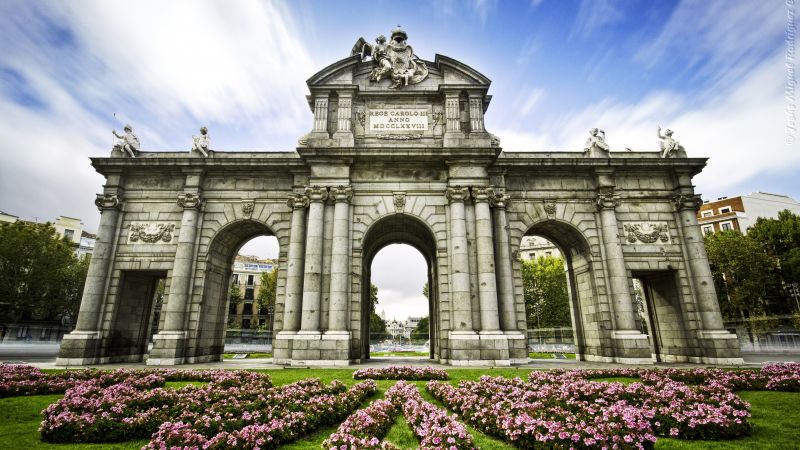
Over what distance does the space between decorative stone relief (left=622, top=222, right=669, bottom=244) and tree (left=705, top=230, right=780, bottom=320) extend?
24.9 metres

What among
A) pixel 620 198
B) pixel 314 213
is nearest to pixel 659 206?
pixel 620 198

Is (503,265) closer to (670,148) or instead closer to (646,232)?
(646,232)

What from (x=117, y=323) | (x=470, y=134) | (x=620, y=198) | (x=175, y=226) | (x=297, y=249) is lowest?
(x=117, y=323)

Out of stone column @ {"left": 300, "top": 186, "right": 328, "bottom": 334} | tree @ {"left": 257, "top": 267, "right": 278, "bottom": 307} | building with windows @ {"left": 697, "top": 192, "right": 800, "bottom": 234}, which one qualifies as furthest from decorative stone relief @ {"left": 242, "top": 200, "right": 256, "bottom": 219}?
building with windows @ {"left": 697, "top": 192, "right": 800, "bottom": 234}

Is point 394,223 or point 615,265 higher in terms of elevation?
point 394,223

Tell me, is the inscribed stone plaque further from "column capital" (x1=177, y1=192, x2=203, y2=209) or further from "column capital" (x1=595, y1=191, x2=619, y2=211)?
"column capital" (x1=595, y1=191, x2=619, y2=211)

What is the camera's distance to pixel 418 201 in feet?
64.6

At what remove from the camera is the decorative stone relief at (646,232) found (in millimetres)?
20547

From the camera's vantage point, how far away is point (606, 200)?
20.4 m

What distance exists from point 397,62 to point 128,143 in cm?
1533

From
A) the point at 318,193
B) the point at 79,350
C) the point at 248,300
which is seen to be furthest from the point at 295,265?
the point at 248,300

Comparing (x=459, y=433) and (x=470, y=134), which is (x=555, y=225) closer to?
(x=470, y=134)

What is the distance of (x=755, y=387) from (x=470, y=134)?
1448 cm

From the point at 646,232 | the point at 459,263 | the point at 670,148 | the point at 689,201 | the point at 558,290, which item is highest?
the point at 670,148
